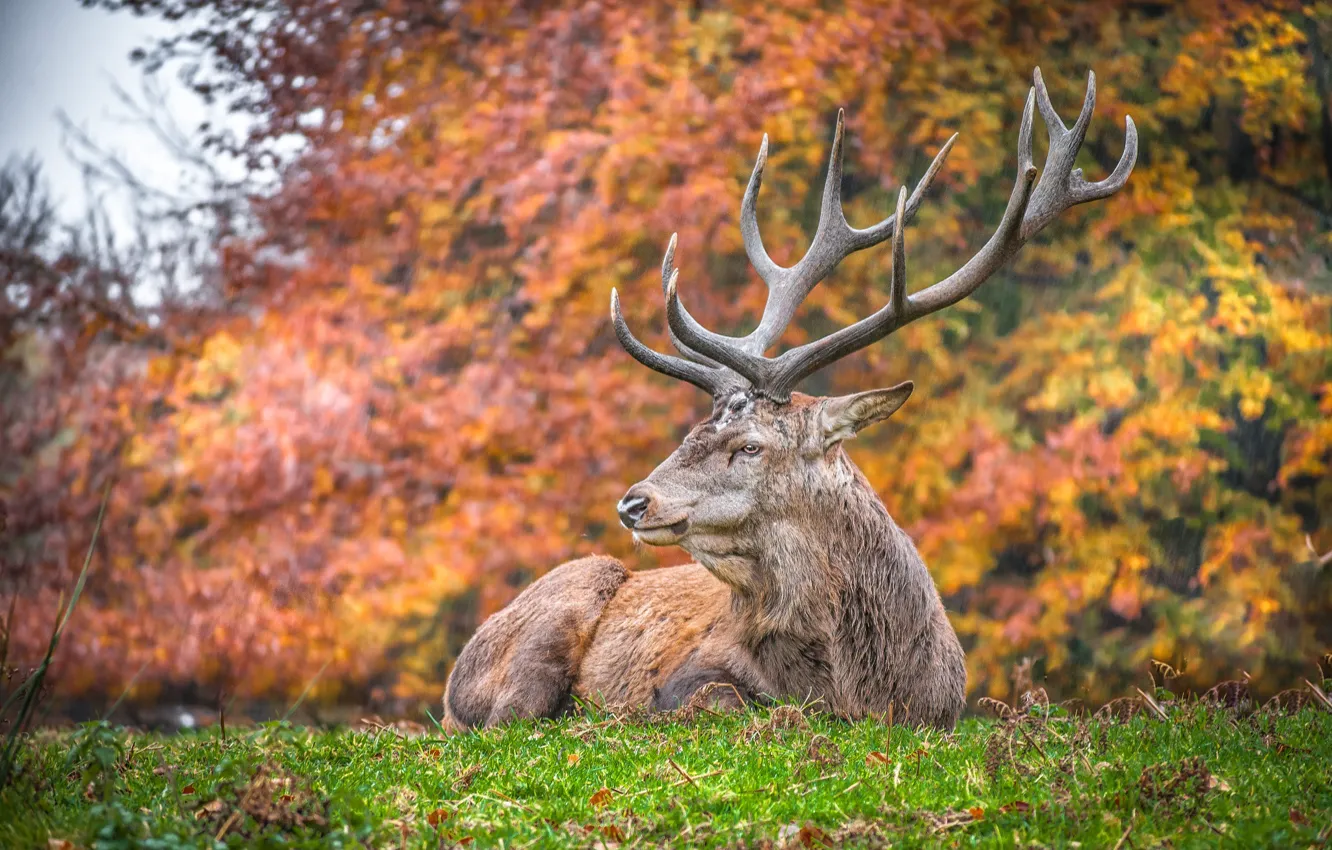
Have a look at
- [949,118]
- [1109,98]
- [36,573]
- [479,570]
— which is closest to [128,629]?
[36,573]

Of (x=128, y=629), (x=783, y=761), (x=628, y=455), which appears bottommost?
(x=128, y=629)

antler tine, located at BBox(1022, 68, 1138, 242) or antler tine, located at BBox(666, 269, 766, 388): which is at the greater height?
antler tine, located at BBox(1022, 68, 1138, 242)

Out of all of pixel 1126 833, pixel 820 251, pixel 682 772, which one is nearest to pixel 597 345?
pixel 820 251

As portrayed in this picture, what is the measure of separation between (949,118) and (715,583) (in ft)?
16.8

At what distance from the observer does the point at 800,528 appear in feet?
18.4

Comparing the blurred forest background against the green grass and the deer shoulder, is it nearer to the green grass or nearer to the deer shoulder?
the deer shoulder

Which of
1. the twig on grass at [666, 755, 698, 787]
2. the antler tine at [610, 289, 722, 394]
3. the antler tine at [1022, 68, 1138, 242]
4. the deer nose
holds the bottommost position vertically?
the twig on grass at [666, 755, 698, 787]

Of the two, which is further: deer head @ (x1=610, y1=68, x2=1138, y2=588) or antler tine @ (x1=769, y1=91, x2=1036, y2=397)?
antler tine @ (x1=769, y1=91, x2=1036, y2=397)

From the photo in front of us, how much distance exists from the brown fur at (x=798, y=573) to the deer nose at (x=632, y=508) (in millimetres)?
23

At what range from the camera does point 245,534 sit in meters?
9.02

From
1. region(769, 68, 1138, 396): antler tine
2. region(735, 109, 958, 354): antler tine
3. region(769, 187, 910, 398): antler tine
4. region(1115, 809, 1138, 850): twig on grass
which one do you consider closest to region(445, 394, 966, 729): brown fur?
region(769, 187, 910, 398): antler tine

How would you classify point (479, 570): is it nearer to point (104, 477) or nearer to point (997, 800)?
point (104, 477)

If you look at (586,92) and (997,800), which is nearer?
(997,800)

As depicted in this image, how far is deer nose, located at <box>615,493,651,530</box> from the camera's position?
5352mm
